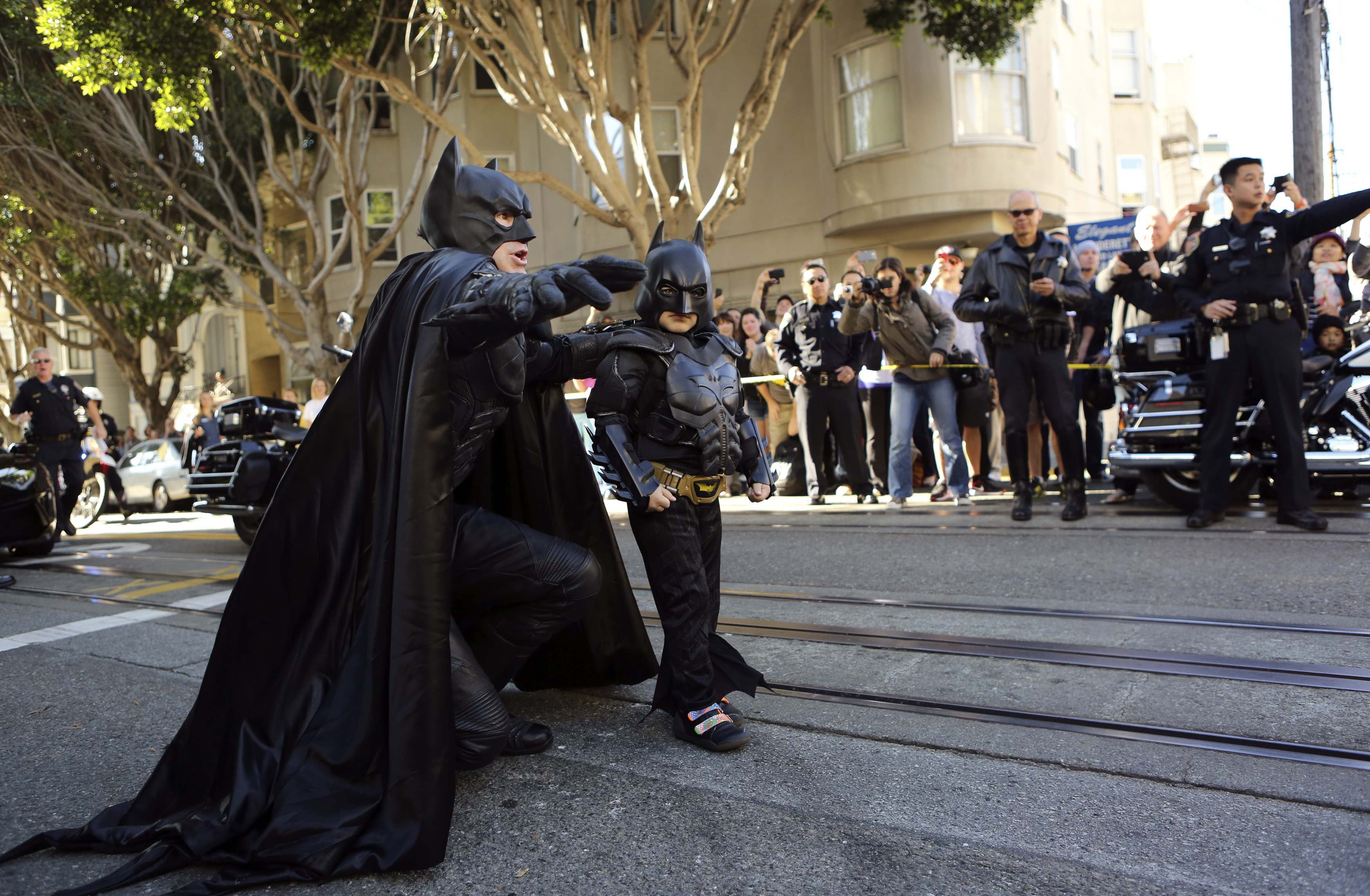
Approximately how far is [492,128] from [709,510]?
24325 mm

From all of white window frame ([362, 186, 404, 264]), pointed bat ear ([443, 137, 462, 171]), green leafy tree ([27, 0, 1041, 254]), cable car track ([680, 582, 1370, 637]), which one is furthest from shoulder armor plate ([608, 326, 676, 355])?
white window frame ([362, 186, 404, 264])

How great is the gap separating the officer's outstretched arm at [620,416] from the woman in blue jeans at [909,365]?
→ 5.68 metres

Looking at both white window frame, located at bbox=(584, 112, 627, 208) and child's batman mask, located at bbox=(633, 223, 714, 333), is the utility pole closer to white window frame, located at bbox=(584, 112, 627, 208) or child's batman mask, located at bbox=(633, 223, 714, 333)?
child's batman mask, located at bbox=(633, 223, 714, 333)

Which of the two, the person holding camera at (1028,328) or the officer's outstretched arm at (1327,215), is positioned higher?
the officer's outstretched arm at (1327,215)

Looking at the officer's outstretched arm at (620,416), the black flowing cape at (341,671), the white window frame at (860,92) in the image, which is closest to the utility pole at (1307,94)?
the white window frame at (860,92)

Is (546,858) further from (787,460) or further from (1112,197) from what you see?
(1112,197)

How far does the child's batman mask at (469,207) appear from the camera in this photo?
347 cm

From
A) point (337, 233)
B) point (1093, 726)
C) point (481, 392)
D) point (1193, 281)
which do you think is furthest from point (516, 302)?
point (337, 233)

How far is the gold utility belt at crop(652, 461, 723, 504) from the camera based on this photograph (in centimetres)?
373

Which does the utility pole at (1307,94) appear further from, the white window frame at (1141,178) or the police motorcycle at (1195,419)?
the white window frame at (1141,178)

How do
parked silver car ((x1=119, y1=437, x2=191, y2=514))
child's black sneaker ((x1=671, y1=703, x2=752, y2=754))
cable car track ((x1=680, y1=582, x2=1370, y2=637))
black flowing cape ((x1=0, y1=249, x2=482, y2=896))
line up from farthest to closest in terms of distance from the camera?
1. parked silver car ((x1=119, y1=437, x2=191, y2=514))
2. cable car track ((x1=680, y1=582, x2=1370, y2=637))
3. child's black sneaker ((x1=671, y1=703, x2=752, y2=754))
4. black flowing cape ((x1=0, y1=249, x2=482, y2=896))

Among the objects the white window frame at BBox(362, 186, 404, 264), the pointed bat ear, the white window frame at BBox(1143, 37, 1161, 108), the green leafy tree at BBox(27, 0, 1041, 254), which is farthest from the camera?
the white window frame at BBox(1143, 37, 1161, 108)

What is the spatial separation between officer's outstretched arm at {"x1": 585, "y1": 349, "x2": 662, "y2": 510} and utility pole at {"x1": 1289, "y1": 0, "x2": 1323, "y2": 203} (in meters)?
10.6

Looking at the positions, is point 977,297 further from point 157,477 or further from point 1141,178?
point 1141,178
